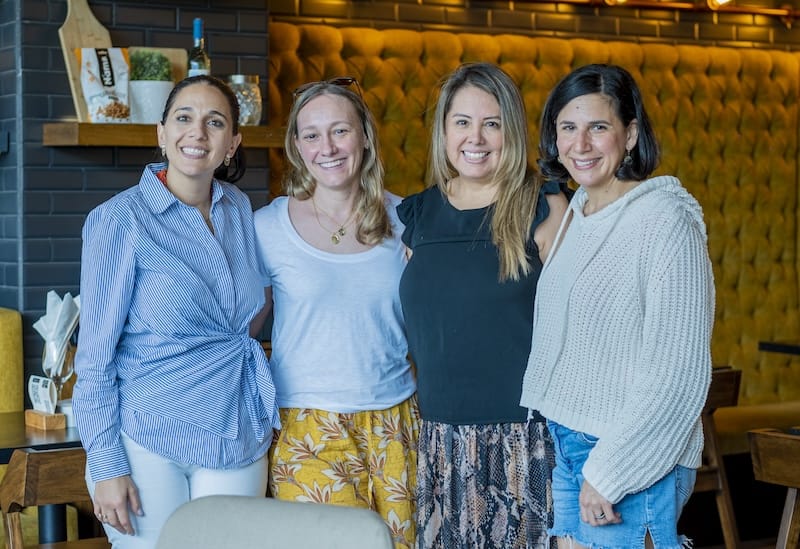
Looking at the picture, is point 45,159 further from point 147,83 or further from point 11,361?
point 11,361

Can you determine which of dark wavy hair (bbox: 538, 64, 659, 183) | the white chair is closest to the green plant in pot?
dark wavy hair (bbox: 538, 64, 659, 183)

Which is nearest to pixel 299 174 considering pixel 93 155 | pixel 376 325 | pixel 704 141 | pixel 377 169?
pixel 377 169

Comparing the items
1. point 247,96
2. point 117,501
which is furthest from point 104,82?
point 117,501

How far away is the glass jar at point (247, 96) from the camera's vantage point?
4332mm

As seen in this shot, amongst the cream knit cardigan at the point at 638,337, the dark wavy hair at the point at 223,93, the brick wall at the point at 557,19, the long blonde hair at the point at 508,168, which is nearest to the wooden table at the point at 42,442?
the dark wavy hair at the point at 223,93

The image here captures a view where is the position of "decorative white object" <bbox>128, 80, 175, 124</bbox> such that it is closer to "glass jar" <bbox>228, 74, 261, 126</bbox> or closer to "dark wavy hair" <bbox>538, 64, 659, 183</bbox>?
"glass jar" <bbox>228, 74, 261, 126</bbox>

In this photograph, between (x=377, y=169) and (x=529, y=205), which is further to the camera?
(x=377, y=169)

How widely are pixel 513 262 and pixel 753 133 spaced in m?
4.22

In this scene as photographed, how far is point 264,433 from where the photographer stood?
2.76 m

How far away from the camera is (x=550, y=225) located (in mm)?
2775

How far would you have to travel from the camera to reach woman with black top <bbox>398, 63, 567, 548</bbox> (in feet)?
8.95

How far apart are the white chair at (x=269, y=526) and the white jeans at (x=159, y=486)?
0.68m

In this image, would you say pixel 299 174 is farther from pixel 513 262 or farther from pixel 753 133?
pixel 753 133

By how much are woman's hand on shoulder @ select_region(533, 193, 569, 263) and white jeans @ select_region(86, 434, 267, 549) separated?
32.5 inches
